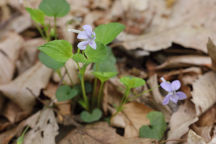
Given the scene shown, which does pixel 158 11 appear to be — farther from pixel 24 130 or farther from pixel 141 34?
pixel 24 130

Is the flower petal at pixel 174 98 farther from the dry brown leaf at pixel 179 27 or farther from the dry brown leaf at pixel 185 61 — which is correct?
the dry brown leaf at pixel 179 27

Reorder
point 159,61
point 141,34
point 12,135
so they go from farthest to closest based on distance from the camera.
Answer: point 141,34, point 159,61, point 12,135

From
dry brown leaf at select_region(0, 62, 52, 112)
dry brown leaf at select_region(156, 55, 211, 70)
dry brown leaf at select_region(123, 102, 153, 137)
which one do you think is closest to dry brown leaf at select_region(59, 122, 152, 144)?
dry brown leaf at select_region(123, 102, 153, 137)

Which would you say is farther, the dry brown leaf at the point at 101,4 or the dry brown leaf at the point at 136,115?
the dry brown leaf at the point at 101,4

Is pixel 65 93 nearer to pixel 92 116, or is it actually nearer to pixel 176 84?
pixel 92 116

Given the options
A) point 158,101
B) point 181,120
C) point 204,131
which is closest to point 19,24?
point 158,101

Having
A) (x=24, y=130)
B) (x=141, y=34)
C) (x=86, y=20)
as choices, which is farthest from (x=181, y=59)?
(x=24, y=130)

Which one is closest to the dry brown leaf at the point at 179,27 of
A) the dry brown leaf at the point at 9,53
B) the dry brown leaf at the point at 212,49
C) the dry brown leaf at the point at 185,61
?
the dry brown leaf at the point at 185,61
